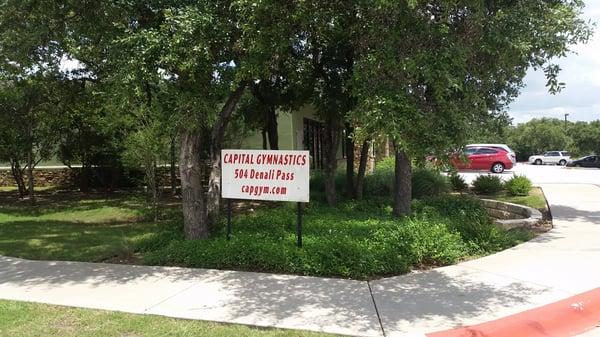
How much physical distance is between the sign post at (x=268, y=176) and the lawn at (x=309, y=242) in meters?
0.53

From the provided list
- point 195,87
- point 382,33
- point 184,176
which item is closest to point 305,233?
point 184,176

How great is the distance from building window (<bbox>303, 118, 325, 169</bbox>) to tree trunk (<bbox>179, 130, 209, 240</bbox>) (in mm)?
13546

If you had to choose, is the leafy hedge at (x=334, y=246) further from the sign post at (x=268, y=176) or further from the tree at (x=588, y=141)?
the tree at (x=588, y=141)

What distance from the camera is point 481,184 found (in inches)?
646

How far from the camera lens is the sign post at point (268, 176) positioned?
7559 millimetres

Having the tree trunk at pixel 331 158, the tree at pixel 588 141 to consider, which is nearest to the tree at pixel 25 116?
the tree trunk at pixel 331 158

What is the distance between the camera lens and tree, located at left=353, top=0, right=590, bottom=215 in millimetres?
6227

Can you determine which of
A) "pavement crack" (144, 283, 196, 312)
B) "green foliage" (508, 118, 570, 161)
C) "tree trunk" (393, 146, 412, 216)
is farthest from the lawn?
"green foliage" (508, 118, 570, 161)

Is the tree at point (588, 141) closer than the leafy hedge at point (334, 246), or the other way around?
the leafy hedge at point (334, 246)

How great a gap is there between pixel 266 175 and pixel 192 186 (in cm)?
145

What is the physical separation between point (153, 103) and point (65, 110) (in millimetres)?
10067

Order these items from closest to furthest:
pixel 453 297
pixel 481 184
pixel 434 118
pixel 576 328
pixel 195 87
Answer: pixel 576 328 < pixel 453 297 < pixel 434 118 < pixel 195 87 < pixel 481 184

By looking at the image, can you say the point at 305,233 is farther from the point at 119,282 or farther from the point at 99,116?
the point at 99,116

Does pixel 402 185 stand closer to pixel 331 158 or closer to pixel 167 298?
pixel 331 158
